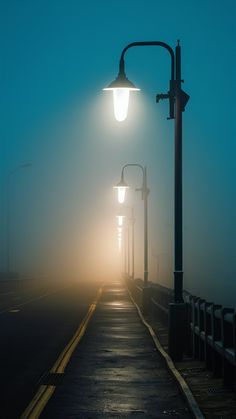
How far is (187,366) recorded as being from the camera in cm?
1888

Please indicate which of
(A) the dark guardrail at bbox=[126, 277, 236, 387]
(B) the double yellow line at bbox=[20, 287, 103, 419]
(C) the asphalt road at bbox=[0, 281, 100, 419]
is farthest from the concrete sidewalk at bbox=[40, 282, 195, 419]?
(A) the dark guardrail at bbox=[126, 277, 236, 387]

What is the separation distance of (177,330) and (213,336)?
13.1ft

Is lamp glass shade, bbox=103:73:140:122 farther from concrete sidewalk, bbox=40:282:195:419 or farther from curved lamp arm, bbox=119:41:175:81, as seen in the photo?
concrete sidewalk, bbox=40:282:195:419

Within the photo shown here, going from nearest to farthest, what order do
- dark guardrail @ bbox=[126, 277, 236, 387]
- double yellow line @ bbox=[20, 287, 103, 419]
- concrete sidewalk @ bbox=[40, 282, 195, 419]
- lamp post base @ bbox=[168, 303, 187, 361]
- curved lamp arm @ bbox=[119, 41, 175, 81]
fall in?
double yellow line @ bbox=[20, 287, 103, 419]
concrete sidewalk @ bbox=[40, 282, 195, 419]
dark guardrail @ bbox=[126, 277, 236, 387]
curved lamp arm @ bbox=[119, 41, 175, 81]
lamp post base @ bbox=[168, 303, 187, 361]

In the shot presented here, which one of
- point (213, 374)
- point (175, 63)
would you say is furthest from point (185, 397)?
point (175, 63)

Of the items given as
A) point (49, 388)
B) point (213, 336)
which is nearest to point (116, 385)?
point (49, 388)

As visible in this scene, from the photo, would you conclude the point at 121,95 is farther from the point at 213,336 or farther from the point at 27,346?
the point at 27,346

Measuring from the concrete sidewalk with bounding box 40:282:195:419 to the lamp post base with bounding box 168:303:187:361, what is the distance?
0.39 meters

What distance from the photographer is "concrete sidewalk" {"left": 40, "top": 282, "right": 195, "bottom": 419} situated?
42.8 ft

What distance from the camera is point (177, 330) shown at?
66.3 feet

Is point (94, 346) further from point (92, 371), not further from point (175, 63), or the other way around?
point (175, 63)

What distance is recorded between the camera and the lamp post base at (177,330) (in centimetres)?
2005

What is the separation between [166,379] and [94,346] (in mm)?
7194

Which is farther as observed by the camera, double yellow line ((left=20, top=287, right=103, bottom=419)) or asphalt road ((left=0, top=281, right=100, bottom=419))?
asphalt road ((left=0, top=281, right=100, bottom=419))
